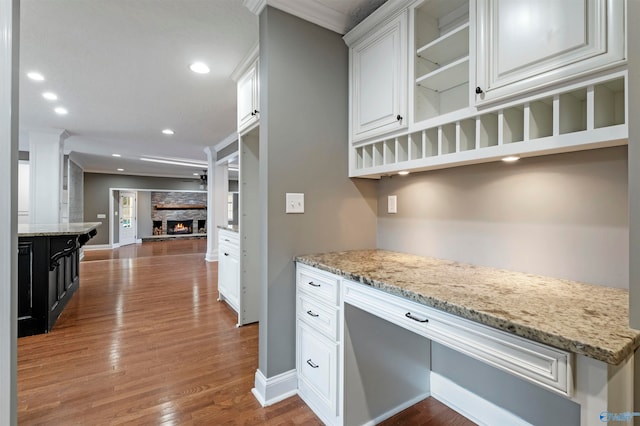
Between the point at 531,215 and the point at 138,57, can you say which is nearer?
the point at 531,215

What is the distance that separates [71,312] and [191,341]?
182 centimetres

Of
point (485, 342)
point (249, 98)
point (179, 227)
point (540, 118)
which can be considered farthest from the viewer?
point (179, 227)

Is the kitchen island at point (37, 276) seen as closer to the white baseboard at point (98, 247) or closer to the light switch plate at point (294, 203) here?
the light switch plate at point (294, 203)

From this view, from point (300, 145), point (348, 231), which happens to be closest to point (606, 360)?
point (348, 231)

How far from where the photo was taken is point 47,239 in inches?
109

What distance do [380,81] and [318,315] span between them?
142 cm

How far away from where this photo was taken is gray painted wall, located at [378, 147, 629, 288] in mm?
1155

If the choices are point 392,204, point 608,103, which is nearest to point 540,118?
point 608,103

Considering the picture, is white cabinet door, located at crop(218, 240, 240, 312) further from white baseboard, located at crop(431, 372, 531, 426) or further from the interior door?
the interior door

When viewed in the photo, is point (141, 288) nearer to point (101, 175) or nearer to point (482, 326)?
point (482, 326)

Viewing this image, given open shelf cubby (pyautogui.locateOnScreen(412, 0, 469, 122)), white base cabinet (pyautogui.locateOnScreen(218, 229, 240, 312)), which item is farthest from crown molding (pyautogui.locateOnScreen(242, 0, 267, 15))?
white base cabinet (pyautogui.locateOnScreen(218, 229, 240, 312))

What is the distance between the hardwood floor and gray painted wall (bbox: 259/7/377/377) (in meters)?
0.33

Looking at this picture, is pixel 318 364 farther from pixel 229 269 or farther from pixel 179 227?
pixel 179 227

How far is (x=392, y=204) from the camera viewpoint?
81.3 inches
